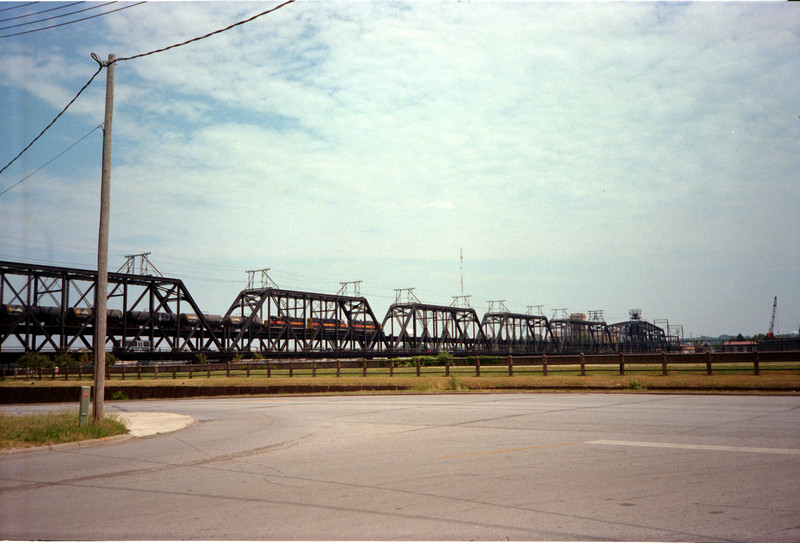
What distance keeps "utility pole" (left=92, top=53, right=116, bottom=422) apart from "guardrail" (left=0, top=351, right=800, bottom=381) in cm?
1876

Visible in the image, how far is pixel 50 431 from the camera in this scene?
1281 cm

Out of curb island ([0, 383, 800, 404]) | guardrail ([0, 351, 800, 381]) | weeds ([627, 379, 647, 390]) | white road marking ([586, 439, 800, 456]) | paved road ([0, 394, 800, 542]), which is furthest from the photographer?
curb island ([0, 383, 800, 404])

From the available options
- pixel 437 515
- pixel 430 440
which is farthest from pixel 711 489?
pixel 430 440

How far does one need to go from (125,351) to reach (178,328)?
10.2 m

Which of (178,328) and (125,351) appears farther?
(178,328)

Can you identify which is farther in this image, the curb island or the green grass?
the curb island

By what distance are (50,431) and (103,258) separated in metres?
3.94

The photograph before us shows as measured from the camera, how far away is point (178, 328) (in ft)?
284

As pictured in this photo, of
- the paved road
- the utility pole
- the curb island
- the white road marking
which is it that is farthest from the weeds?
the utility pole

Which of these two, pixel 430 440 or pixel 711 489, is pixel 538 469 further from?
pixel 430 440

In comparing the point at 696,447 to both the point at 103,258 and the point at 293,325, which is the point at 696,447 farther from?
the point at 293,325

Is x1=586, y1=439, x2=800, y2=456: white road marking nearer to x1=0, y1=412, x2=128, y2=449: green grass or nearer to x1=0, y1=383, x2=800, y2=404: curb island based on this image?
x1=0, y1=412, x2=128, y2=449: green grass

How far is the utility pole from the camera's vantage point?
1411cm

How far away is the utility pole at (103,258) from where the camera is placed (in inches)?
555
